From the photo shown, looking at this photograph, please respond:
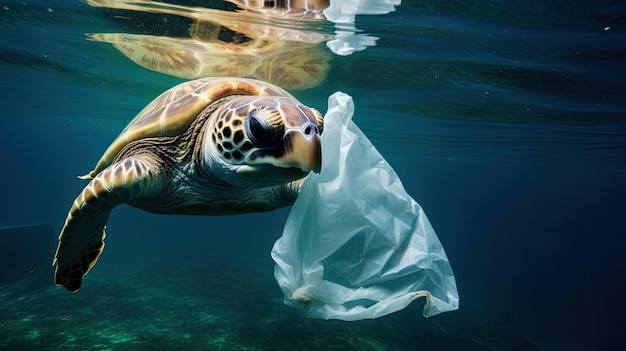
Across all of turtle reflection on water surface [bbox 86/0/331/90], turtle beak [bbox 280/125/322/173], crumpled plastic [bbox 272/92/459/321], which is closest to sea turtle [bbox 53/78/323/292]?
turtle beak [bbox 280/125/322/173]

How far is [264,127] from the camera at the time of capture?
1.91 m

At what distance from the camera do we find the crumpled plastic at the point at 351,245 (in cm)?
268

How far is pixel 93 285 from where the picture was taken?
10062 mm

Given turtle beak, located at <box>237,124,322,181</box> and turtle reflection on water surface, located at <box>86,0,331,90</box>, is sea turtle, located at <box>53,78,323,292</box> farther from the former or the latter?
turtle reflection on water surface, located at <box>86,0,331,90</box>

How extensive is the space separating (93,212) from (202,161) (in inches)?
35.9

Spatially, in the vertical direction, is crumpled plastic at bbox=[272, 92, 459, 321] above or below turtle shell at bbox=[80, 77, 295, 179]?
below

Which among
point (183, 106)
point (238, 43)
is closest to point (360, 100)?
point (238, 43)

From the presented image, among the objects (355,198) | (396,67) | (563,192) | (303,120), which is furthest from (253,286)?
(563,192)

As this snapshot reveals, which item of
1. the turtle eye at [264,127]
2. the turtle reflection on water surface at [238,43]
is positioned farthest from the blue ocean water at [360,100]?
the turtle eye at [264,127]

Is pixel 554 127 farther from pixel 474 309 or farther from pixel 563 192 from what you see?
pixel 563 192

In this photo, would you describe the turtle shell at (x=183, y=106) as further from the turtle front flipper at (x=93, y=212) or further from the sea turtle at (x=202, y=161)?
the turtle front flipper at (x=93, y=212)

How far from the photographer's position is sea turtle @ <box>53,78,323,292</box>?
6.39 feet

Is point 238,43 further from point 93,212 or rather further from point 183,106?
point 93,212

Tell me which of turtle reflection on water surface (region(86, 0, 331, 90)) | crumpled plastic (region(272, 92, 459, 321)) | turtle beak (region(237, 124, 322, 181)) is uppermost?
turtle reflection on water surface (region(86, 0, 331, 90))
